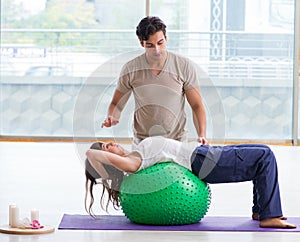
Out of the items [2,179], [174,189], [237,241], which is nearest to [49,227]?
[174,189]

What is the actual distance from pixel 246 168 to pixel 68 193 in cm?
154

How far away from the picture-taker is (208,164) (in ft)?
14.2

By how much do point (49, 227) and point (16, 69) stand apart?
16.2 ft

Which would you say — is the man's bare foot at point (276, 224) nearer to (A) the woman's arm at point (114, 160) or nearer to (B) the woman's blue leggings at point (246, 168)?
(B) the woman's blue leggings at point (246, 168)

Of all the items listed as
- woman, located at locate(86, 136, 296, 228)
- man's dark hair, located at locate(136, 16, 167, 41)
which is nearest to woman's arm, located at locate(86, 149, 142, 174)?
woman, located at locate(86, 136, 296, 228)

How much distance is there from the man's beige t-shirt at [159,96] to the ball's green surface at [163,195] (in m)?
0.31

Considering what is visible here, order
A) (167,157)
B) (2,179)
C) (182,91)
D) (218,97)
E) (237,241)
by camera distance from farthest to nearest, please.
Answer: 1. (218,97)
2. (2,179)
3. (182,91)
4. (167,157)
5. (237,241)

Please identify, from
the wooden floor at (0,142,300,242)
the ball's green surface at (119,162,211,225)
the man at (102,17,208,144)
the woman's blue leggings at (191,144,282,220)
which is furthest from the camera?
the man at (102,17,208,144)

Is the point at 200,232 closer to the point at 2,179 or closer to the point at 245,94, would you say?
the point at 2,179

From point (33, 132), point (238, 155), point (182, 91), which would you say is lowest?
point (33, 132)

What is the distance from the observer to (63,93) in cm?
891

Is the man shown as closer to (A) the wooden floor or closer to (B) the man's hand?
(B) the man's hand

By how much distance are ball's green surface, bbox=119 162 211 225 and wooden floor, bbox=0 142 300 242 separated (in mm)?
136

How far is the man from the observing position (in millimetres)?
4500
